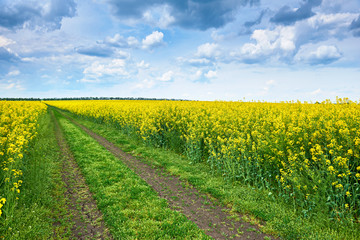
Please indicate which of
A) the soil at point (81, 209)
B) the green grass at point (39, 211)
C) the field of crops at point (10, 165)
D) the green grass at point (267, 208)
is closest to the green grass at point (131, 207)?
the soil at point (81, 209)

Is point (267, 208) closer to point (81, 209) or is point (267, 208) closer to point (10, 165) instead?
point (81, 209)

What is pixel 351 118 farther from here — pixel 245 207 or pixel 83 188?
pixel 83 188

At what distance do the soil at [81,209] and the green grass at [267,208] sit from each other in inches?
138

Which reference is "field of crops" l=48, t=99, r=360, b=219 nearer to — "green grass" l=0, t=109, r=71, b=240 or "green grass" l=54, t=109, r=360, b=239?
"green grass" l=54, t=109, r=360, b=239

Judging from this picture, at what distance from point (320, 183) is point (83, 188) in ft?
25.4

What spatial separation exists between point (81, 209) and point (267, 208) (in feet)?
18.0

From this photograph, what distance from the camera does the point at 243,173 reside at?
25.5 ft

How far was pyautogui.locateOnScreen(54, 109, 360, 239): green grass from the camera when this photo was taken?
498cm

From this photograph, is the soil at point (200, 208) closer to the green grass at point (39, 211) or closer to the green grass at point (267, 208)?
the green grass at point (267, 208)

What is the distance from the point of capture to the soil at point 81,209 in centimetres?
525

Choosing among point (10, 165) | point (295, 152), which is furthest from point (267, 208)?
point (10, 165)

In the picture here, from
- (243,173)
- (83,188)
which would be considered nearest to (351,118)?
(243,173)

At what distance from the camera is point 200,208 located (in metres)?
6.32

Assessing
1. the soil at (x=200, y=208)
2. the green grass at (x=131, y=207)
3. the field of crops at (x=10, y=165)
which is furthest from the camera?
the field of crops at (x=10, y=165)
